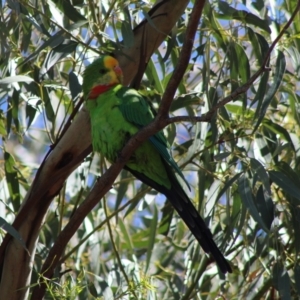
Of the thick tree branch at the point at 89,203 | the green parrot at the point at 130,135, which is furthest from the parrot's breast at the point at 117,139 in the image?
the thick tree branch at the point at 89,203

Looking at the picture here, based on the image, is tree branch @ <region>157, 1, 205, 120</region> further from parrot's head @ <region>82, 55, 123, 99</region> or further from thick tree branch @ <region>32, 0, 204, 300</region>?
parrot's head @ <region>82, 55, 123, 99</region>

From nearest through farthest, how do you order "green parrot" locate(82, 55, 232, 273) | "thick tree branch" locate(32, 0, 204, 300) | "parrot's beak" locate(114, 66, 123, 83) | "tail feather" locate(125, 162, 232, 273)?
1. "thick tree branch" locate(32, 0, 204, 300)
2. "tail feather" locate(125, 162, 232, 273)
3. "green parrot" locate(82, 55, 232, 273)
4. "parrot's beak" locate(114, 66, 123, 83)

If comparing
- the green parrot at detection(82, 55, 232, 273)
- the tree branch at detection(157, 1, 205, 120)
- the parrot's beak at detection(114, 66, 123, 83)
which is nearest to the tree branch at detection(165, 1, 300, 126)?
the tree branch at detection(157, 1, 205, 120)

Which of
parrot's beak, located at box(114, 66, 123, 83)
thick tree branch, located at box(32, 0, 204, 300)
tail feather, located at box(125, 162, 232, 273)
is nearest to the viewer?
thick tree branch, located at box(32, 0, 204, 300)

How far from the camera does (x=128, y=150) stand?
203 cm

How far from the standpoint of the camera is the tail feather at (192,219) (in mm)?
2209

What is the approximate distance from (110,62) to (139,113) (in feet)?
0.83

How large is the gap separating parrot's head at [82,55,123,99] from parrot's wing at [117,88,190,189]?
8 cm

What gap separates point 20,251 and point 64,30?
2.44ft

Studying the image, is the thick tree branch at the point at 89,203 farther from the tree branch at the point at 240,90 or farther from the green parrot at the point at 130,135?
the green parrot at the point at 130,135

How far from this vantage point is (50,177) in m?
2.34

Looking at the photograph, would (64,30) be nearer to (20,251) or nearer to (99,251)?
(20,251)

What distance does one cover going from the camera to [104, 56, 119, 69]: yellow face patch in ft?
8.42

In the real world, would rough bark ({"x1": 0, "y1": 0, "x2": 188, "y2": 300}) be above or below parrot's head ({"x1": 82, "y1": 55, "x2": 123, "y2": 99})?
below
